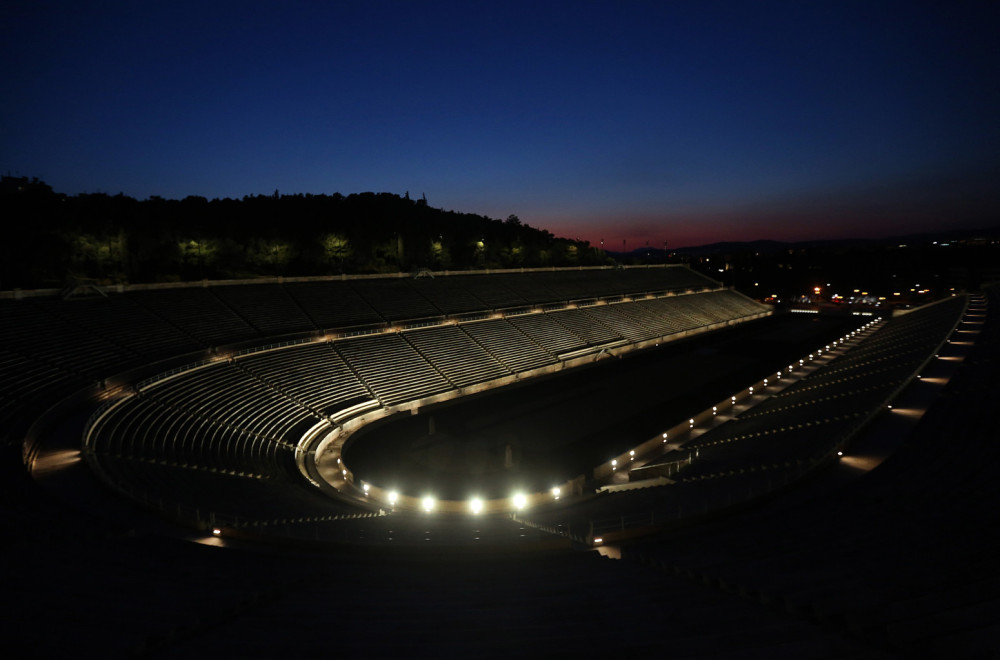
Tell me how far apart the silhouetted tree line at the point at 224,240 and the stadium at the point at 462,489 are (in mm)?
11565

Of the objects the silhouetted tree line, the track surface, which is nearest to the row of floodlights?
the track surface

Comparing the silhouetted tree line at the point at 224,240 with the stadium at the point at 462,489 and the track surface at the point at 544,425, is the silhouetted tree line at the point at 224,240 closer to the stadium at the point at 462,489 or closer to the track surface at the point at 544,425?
the stadium at the point at 462,489

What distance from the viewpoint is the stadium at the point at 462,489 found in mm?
4746

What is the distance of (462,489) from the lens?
13.7 meters

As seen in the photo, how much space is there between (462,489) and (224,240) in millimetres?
35261

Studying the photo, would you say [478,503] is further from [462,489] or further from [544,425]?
[544,425]

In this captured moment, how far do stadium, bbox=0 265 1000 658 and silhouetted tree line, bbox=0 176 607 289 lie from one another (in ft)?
37.9

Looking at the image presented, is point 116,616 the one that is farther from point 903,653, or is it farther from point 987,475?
point 987,475

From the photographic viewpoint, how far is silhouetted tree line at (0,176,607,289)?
29.7 metres

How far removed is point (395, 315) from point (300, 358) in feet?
30.6

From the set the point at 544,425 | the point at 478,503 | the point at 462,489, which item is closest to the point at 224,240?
the point at 544,425

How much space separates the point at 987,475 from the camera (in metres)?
8.27

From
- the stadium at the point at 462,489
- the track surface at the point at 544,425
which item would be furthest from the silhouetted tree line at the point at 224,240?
the track surface at the point at 544,425

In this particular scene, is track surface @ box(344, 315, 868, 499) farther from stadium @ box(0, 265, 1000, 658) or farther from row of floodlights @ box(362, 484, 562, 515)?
row of floodlights @ box(362, 484, 562, 515)
